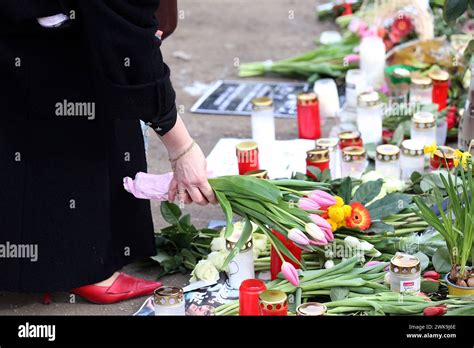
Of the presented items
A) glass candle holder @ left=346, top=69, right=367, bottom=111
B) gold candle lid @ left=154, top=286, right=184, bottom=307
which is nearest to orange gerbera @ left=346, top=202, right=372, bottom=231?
gold candle lid @ left=154, top=286, right=184, bottom=307

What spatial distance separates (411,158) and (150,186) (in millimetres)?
1187

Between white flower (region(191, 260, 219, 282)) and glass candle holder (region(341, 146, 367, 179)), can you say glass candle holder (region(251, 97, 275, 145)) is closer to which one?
glass candle holder (region(341, 146, 367, 179))

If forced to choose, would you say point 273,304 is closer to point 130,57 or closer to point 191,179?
point 191,179

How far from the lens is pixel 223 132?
4.56 meters

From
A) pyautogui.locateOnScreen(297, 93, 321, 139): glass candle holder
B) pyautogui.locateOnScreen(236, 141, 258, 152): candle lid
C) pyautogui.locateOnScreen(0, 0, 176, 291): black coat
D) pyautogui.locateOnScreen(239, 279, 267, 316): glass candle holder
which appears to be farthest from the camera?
pyautogui.locateOnScreen(297, 93, 321, 139): glass candle holder

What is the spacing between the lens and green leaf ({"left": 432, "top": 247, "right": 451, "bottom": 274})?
2961 mm

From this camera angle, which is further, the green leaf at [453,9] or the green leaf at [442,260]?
the green leaf at [453,9]

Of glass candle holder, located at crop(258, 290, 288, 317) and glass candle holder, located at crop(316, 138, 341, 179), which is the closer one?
glass candle holder, located at crop(258, 290, 288, 317)

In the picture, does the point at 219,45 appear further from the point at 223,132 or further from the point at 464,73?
the point at 464,73

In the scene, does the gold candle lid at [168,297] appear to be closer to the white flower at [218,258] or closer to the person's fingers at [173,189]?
the person's fingers at [173,189]

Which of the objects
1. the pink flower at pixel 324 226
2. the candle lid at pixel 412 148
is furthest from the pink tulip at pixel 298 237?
the candle lid at pixel 412 148

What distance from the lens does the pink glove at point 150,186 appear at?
9.45 feet

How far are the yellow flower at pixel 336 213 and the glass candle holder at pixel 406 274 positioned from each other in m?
0.26

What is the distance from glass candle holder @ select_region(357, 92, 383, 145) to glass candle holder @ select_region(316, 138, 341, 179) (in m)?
0.34
